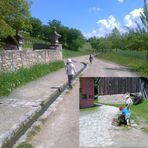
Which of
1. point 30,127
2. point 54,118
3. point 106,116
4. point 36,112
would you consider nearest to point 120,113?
point 106,116

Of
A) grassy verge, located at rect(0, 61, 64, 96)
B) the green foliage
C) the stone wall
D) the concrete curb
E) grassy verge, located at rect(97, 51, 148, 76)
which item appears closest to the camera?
the green foliage

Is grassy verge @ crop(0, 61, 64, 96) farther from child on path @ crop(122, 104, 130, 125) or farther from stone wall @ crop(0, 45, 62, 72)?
child on path @ crop(122, 104, 130, 125)

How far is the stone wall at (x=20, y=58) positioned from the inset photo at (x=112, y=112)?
11.8 meters

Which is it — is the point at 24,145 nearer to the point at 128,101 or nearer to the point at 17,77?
the point at 128,101

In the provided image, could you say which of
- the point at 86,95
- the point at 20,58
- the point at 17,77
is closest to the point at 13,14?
the point at 20,58

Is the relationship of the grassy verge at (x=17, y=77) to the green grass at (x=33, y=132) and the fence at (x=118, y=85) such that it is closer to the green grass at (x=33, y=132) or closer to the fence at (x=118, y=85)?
the green grass at (x=33, y=132)

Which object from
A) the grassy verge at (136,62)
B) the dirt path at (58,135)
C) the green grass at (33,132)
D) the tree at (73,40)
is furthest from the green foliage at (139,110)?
the tree at (73,40)

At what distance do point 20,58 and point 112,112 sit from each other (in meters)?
15.5

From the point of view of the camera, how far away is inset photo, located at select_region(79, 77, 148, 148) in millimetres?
1920

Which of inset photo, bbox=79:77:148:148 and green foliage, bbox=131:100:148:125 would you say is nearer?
inset photo, bbox=79:77:148:148

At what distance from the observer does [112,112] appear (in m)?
2.21

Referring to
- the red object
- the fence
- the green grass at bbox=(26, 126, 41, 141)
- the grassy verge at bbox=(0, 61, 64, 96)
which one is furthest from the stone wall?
the red object

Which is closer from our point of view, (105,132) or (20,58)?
(105,132)

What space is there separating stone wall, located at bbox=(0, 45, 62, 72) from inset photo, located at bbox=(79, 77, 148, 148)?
11.8 meters
